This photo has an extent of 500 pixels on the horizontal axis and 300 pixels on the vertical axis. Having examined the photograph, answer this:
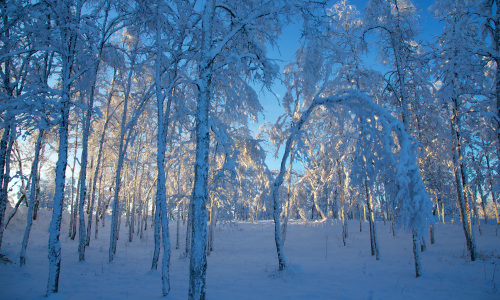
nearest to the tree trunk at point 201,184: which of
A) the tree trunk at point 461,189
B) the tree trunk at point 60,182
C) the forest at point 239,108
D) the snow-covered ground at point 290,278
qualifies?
the forest at point 239,108

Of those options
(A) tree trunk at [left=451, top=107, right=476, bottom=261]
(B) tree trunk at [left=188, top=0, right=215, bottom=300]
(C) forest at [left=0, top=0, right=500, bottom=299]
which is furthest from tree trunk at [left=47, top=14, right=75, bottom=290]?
(A) tree trunk at [left=451, top=107, right=476, bottom=261]

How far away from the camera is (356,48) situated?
1215 centimetres

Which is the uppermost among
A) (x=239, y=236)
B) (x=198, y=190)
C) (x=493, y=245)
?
(x=198, y=190)

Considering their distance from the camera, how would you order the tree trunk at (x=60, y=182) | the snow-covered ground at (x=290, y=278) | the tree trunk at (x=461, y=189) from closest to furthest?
the tree trunk at (x=60, y=182) < the snow-covered ground at (x=290, y=278) < the tree trunk at (x=461, y=189)

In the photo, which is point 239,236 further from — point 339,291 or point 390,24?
point 390,24

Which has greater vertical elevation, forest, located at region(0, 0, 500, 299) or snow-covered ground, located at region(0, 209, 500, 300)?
forest, located at region(0, 0, 500, 299)

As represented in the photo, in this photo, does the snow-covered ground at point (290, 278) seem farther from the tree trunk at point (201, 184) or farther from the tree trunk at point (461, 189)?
the tree trunk at point (201, 184)

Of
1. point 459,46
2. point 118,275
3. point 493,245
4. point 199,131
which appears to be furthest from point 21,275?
point 493,245

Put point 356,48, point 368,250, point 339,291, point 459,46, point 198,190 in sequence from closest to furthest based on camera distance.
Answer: point 198,190 < point 339,291 < point 459,46 < point 356,48 < point 368,250

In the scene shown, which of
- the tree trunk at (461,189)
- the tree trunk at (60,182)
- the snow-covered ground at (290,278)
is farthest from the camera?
the tree trunk at (461,189)

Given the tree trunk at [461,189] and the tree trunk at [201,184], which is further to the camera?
the tree trunk at [461,189]

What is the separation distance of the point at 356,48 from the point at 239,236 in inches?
699

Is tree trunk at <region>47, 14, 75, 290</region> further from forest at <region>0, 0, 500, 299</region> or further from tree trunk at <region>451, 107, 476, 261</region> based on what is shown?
tree trunk at <region>451, 107, 476, 261</region>

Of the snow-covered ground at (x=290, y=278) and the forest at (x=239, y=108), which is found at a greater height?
the forest at (x=239, y=108)
